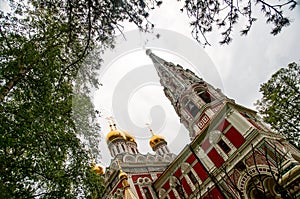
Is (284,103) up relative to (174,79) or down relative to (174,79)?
down

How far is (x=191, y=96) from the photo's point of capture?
23.2 meters

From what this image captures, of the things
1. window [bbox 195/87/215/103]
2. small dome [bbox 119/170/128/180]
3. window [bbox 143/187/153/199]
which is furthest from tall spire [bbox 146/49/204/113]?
small dome [bbox 119/170/128/180]

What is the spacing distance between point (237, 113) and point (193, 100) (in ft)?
18.8

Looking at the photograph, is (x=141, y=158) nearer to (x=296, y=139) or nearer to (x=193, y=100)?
(x=193, y=100)

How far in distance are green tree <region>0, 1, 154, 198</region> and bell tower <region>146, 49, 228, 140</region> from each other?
508 inches

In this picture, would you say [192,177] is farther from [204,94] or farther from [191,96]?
[204,94]

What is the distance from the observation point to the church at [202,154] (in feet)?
51.3

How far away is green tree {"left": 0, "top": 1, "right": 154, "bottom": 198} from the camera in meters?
7.40

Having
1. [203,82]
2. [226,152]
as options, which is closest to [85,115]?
[226,152]

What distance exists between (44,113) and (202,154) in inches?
534

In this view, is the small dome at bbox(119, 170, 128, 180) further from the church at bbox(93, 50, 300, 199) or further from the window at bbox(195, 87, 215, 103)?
the window at bbox(195, 87, 215, 103)

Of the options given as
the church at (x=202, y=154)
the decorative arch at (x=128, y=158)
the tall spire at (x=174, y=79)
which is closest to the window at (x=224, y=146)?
the church at (x=202, y=154)

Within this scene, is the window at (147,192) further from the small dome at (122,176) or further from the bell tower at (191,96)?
the bell tower at (191,96)

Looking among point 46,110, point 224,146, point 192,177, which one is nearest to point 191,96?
point 224,146
